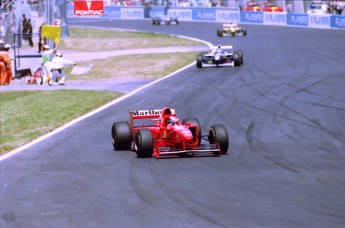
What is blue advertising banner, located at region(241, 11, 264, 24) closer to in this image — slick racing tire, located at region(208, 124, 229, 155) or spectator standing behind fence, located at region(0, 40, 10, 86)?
spectator standing behind fence, located at region(0, 40, 10, 86)

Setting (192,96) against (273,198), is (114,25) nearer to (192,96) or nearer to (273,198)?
(192,96)

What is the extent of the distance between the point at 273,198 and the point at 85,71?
29.0 m

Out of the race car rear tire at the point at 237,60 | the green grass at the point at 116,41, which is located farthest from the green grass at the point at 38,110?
the green grass at the point at 116,41

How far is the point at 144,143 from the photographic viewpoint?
1587 centimetres

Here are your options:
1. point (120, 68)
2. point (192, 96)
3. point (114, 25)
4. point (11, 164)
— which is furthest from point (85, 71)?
point (114, 25)

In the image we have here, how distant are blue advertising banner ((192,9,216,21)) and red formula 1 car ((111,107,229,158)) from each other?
68228mm

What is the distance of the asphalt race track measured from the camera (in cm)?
1129

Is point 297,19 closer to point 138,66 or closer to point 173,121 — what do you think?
point 138,66

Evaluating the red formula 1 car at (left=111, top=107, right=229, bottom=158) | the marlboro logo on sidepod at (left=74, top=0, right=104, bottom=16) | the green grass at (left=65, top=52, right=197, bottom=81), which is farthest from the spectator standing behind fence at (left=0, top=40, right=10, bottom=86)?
the red formula 1 car at (left=111, top=107, right=229, bottom=158)

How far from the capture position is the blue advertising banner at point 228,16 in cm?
8138

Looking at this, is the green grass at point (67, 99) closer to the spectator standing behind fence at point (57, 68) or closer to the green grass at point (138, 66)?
the green grass at point (138, 66)

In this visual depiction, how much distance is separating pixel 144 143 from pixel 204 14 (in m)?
70.8

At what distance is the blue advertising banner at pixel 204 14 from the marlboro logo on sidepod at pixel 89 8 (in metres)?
Answer: 51.0

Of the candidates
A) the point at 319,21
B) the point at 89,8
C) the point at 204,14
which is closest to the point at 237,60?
the point at 89,8
